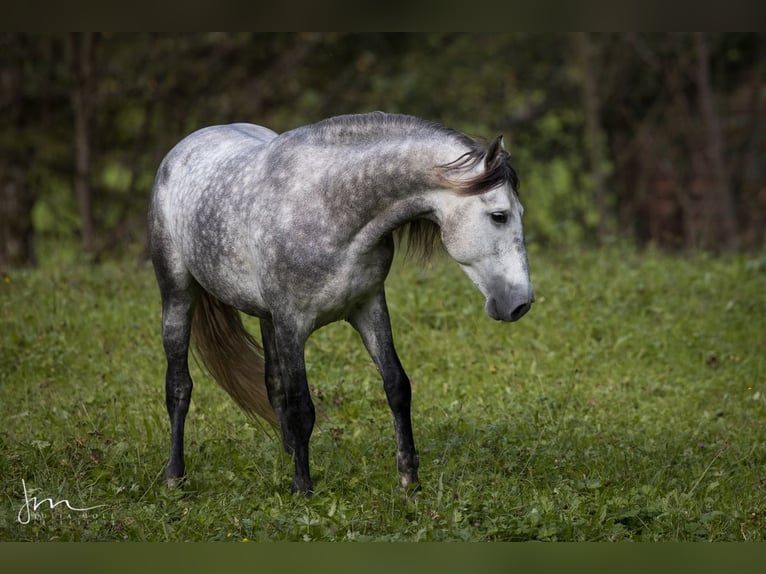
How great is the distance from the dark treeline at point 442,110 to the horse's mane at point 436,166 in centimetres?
779

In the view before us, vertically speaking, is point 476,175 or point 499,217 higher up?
point 476,175

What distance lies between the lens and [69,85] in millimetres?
13078

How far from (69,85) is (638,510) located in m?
10.5

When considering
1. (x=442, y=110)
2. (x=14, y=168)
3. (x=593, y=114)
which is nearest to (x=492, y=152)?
(x=593, y=114)

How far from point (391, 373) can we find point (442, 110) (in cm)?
1030

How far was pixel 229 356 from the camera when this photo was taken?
591 cm

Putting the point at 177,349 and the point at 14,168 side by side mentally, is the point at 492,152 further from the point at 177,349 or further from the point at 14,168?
the point at 14,168

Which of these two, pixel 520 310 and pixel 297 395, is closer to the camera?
pixel 520 310

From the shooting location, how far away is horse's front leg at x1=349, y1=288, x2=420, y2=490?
5129mm

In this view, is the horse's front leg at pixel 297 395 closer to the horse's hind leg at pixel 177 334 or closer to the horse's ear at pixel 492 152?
the horse's hind leg at pixel 177 334

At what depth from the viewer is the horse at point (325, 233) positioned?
15.1ft

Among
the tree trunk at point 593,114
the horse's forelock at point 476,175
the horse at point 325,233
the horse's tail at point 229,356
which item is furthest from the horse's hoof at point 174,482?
the tree trunk at point 593,114

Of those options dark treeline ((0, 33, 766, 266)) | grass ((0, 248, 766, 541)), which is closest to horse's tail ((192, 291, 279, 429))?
grass ((0, 248, 766, 541))

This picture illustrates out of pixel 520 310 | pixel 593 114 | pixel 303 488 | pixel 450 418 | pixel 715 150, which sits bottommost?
pixel 303 488
